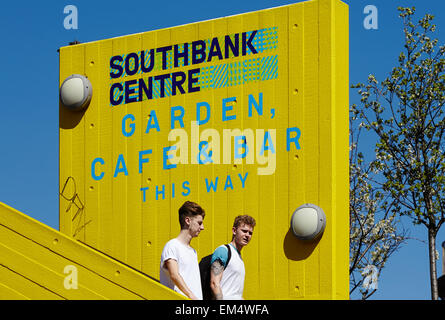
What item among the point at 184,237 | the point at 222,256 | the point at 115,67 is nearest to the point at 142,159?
the point at 115,67

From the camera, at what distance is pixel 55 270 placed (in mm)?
9461

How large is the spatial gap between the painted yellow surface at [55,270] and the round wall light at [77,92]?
3368 millimetres

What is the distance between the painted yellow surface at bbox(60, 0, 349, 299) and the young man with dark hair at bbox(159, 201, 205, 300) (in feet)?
5.82

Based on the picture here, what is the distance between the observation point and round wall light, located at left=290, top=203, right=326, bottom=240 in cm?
A: 1079

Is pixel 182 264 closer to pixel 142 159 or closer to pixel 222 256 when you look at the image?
pixel 222 256

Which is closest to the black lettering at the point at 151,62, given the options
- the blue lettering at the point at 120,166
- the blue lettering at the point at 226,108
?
the blue lettering at the point at 120,166

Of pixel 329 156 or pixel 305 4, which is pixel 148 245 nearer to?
pixel 329 156

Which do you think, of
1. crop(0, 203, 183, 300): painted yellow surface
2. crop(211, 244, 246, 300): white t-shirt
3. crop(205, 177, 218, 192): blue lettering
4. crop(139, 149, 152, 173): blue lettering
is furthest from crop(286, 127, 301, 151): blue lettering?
crop(0, 203, 183, 300): painted yellow surface

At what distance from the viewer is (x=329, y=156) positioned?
10.9 meters

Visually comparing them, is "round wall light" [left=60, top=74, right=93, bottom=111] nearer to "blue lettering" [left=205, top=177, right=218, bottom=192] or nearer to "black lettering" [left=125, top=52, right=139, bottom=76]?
"black lettering" [left=125, top=52, right=139, bottom=76]

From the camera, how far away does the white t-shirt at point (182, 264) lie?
30.9 feet

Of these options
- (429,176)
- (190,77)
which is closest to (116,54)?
(190,77)

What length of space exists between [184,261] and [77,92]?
14.2 feet
